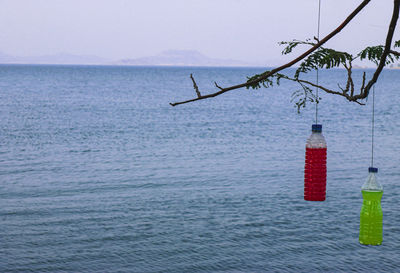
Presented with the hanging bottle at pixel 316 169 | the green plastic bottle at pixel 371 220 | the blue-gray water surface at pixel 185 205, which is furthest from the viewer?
the blue-gray water surface at pixel 185 205

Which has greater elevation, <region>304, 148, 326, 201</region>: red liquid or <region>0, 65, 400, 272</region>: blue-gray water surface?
<region>304, 148, 326, 201</region>: red liquid

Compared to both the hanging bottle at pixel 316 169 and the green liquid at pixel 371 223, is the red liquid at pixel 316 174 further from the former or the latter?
the green liquid at pixel 371 223

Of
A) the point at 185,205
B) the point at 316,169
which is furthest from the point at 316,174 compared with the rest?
the point at 185,205

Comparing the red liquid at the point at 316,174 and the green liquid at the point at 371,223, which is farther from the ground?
the red liquid at the point at 316,174

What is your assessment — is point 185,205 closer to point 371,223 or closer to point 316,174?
point 371,223

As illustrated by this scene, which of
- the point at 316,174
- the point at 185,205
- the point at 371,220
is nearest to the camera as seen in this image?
the point at 316,174

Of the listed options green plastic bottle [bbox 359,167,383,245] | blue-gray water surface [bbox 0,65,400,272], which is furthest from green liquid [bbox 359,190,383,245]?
blue-gray water surface [bbox 0,65,400,272]

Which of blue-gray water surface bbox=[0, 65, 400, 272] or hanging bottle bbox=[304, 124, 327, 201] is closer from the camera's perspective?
hanging bottle bbox=[304, 124, 327, 201]

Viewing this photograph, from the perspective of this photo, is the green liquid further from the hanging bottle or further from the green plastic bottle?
the hanging bottle

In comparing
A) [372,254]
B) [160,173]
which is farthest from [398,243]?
[160,173]

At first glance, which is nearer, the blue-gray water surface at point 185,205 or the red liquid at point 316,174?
the red liquid at point 316,174

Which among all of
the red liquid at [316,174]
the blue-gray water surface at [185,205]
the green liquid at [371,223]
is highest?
the red liquid at [316,174]

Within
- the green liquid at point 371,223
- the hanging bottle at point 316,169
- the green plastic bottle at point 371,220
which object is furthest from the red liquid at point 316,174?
the green liquid at point 371,223

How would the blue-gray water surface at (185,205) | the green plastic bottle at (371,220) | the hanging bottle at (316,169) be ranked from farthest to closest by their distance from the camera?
the blue-gray water surface at (185,205), the green plastic bottle at (371,220), the hanging bottle at (316,169)
